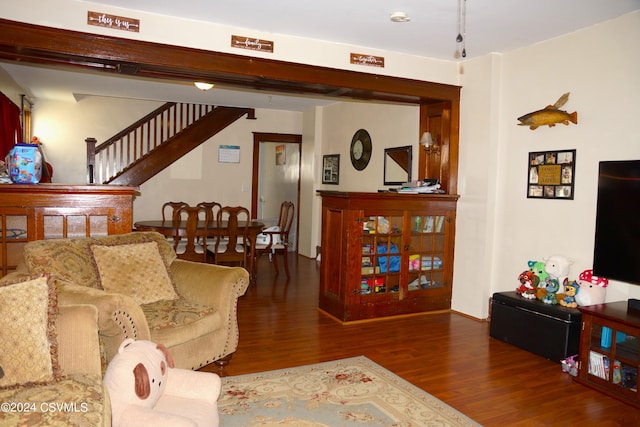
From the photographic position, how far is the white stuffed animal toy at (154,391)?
1.74 m

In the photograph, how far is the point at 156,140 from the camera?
7.80 metres

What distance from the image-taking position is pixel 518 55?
447 centimetres

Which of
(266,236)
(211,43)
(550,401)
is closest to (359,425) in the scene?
(550,401)

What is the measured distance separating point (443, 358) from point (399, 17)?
8.72 feet

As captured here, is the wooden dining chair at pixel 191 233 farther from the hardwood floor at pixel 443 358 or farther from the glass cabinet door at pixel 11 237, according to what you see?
the glass cabinet door at pixel 11 237

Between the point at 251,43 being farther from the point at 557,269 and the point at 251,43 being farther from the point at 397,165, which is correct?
the point at 557,269

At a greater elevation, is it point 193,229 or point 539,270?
point 193,229

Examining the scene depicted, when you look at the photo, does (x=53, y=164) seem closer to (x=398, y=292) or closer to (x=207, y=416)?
(x=398, y=292)

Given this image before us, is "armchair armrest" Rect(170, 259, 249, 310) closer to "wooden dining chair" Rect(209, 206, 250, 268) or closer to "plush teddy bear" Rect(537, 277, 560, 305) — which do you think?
"wooden dining chair" Rect(209, 206, 250, 268)

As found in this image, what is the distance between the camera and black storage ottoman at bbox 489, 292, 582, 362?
3.49 metres

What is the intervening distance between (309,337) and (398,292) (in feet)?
3.83

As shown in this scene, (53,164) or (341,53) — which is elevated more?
(341,53)

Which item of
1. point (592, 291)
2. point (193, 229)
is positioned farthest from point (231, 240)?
point (592, 291)

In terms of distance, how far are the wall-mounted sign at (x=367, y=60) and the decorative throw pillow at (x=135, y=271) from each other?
2.56 meters
